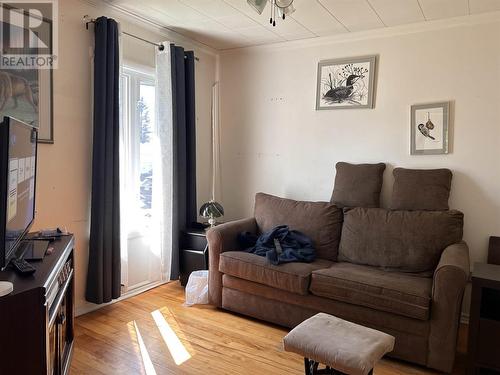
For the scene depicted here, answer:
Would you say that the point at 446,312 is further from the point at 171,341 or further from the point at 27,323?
the point at 27,323

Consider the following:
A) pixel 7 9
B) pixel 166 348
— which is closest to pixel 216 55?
pixel 7 9

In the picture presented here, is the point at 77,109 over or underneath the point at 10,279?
over

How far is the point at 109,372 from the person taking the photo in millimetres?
2123

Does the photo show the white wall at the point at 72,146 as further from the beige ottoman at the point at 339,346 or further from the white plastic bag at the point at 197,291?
the beige ottoman at the point at 339,346

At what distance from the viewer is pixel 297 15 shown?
9.61 ft

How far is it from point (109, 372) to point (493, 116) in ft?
10.4

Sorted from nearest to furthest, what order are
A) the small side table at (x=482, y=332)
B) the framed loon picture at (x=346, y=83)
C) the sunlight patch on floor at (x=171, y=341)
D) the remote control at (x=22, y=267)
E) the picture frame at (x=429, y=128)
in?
the remote control at (x=22, y=267)
the small side table at (x=482, y=332)
the sunlight patch on floor at (x=171, y=341)
the picture frame at (x=429, y=128)
the framed loon picture at (x=346, y=83)

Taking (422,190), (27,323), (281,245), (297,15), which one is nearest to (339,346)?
(27,323)

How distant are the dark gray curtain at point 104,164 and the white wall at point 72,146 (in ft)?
0.30

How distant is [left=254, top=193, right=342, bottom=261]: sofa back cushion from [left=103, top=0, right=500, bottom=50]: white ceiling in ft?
5.00

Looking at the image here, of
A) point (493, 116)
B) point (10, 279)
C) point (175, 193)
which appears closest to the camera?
point (10, 279)

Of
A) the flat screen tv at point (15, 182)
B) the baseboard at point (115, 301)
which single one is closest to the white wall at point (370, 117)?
the baseboard at point (115, 301)

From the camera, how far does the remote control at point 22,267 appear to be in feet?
4.97

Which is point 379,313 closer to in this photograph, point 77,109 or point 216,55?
point 77,109
